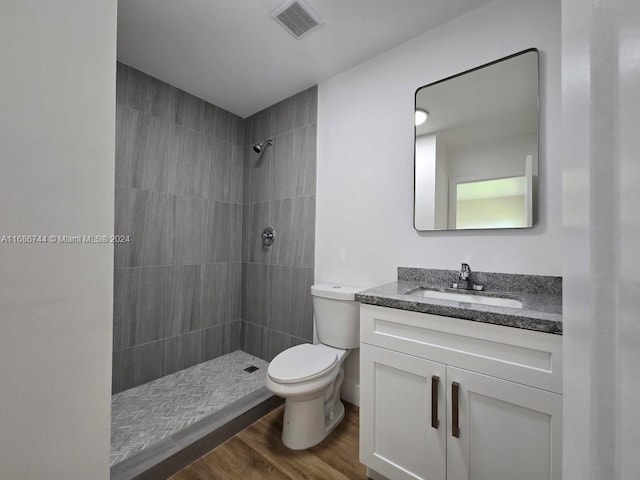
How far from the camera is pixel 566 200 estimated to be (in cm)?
17

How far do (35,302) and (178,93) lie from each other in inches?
77.6

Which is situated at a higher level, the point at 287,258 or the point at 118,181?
the point at 118,181

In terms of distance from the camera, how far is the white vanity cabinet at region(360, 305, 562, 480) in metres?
0.87

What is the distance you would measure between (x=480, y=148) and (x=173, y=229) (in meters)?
2.15

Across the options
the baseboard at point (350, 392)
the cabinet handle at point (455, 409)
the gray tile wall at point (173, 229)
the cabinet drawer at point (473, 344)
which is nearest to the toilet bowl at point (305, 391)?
the baseboard at point (350, 392)

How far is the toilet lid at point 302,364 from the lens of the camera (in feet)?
4.46

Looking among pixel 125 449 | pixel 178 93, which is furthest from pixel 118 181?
pixel 125 449

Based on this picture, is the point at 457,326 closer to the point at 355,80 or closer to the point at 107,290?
the point at 107,290

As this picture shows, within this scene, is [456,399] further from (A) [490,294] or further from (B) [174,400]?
(B) [174,400]

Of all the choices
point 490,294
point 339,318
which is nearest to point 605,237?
point 490,294

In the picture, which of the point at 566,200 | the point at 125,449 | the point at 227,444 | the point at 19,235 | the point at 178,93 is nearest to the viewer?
the point at 566,200

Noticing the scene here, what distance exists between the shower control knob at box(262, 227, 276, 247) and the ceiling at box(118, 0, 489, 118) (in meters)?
1.13

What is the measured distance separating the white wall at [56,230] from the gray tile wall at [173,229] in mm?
1180

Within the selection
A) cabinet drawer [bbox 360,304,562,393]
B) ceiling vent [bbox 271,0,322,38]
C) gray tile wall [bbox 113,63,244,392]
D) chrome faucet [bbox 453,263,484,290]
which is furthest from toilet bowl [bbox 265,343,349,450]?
ceiling vent [bbox 271,0,322,38]
